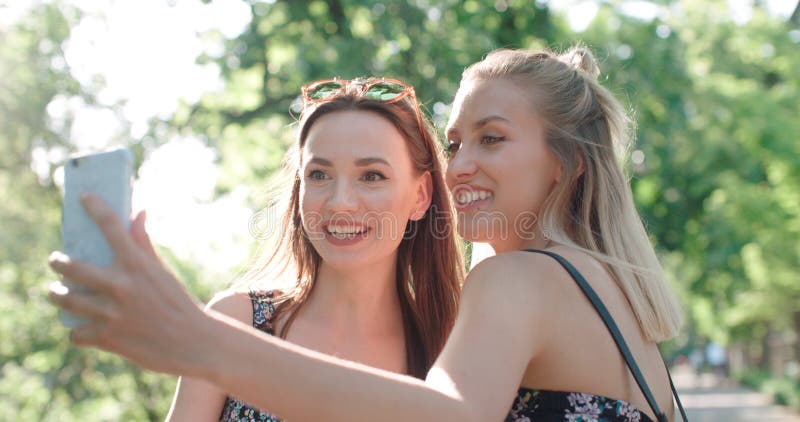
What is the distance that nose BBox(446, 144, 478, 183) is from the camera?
8.29ft

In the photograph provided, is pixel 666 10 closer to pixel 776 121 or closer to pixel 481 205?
pixel 776 121

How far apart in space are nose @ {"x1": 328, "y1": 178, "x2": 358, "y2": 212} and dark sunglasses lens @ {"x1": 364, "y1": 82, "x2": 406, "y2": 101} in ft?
1.47

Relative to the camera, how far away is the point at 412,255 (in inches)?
140

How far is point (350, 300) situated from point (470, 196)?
865 mm

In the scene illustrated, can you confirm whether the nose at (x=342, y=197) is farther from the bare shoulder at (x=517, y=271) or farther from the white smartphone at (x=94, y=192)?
the white smartphone at (x=94, y=192)

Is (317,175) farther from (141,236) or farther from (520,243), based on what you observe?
(141,236)

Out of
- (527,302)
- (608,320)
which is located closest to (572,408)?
(608,320)

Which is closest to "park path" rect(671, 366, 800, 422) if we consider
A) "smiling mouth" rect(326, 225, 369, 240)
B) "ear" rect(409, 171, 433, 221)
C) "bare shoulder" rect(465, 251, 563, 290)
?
"ear" rect(409, 171, 433, 221)

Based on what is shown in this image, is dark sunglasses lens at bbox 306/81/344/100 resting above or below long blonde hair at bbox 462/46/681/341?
above

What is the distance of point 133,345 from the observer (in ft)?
4.24

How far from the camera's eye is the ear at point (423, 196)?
3.38m

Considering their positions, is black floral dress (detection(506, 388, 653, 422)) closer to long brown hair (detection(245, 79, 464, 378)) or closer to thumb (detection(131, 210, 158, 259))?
thumb (detection(131, 210, 158, 259))

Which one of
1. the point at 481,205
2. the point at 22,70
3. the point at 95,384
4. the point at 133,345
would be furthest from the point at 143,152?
the point at 133,345

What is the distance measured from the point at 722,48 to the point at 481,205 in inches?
700
